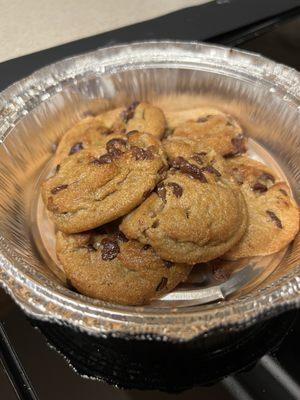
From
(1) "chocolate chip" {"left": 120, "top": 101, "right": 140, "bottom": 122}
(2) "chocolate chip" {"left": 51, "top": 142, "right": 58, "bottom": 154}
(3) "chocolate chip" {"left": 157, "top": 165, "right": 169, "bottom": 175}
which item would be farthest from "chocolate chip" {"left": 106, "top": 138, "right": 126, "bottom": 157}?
(2) "chocolate chip" {"left": 51, "top": 142, "right": 58, "bottom": 154}

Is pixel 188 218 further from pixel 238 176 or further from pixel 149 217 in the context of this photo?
pixel 238 176

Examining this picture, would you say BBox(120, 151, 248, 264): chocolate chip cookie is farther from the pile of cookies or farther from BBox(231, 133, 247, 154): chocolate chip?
BBox(231, 133, 247, 154): chocolate chip

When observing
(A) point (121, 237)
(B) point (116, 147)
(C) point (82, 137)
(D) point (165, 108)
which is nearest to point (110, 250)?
(A) point (121, 237)

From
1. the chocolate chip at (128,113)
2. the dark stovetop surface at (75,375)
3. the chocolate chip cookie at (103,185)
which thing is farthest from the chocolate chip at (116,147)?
the dark stovetop surface at (75,375)

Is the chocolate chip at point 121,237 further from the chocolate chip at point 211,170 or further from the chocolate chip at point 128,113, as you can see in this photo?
the chocolate chip at point 128,113

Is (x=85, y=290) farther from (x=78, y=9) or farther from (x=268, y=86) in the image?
(x=78, y=9)
